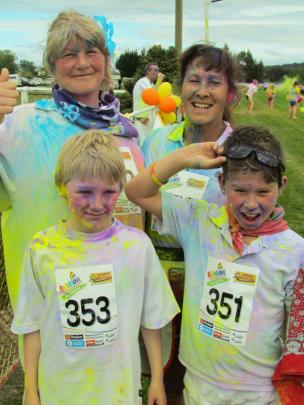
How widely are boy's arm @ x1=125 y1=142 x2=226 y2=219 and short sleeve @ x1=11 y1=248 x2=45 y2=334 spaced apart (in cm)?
51

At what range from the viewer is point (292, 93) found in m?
21.6

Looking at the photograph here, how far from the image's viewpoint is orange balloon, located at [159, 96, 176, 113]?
27.9 feet

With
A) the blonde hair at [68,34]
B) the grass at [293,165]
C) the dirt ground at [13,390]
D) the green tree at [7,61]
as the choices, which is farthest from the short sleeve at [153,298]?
the green tree at [7,61]

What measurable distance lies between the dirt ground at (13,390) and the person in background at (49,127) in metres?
1.33

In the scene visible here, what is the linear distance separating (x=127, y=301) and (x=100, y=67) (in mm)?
1027

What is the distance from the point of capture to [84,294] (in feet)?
6.03

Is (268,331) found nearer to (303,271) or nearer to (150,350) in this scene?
(303,271)

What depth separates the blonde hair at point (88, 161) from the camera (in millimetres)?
1877

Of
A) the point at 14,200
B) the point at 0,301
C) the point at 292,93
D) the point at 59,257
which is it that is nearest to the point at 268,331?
the point at 59,257

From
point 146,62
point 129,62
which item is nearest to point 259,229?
point 146,62

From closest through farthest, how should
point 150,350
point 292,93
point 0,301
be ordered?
point 150,350 → point 0,301 → point 292,93

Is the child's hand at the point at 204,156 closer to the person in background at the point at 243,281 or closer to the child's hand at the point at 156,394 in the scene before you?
the person in background at the point at 243,281

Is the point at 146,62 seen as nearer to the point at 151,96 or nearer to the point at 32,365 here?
the point at 151,96

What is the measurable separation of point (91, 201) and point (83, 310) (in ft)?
1.32
